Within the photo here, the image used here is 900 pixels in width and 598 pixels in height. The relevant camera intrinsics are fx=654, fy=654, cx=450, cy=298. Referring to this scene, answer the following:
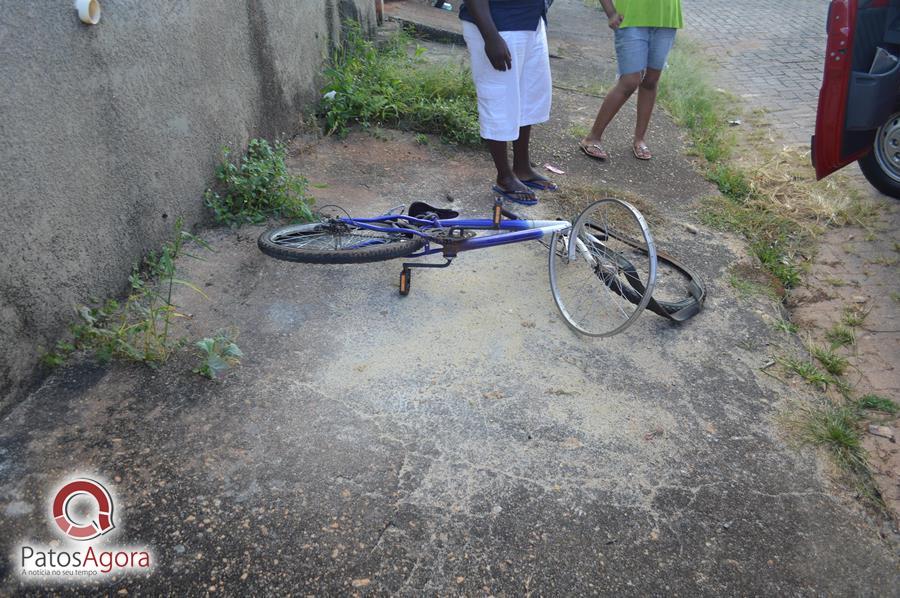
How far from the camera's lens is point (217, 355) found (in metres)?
2.79

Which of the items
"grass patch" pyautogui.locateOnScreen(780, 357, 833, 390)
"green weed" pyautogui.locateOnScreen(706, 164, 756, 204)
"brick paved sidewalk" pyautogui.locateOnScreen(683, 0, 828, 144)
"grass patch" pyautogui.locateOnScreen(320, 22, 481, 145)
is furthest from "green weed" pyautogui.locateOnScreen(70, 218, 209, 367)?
"brick paved sidewalk" pyautogui.locateOnScreen(683, 0, 828, 144)

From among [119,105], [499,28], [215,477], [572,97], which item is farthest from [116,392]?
[572,97]

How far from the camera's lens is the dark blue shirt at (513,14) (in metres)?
3.79

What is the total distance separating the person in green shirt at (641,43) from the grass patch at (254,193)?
245cm

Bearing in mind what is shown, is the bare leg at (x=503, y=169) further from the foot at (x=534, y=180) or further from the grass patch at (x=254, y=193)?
the grass patch at (x=254, y=193)

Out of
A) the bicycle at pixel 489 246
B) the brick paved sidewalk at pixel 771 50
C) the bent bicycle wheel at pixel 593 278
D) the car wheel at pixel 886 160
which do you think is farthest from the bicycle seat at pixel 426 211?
the brick paved sidewalk at pixel 771 50


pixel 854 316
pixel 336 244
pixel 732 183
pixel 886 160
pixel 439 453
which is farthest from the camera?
pixel 732 183

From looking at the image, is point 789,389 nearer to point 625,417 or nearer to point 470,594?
point 625,417

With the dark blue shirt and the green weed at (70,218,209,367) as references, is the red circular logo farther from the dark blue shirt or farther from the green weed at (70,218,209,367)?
the dark blue shirt

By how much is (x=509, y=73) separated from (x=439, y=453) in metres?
2.45

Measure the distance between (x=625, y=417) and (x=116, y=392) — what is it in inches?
82.6

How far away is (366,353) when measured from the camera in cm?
300

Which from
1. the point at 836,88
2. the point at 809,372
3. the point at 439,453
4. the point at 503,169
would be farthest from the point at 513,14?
the point at 439,453

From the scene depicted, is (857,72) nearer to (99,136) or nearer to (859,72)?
(859,72)
